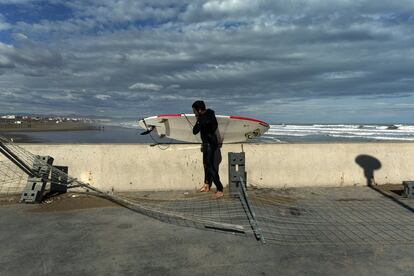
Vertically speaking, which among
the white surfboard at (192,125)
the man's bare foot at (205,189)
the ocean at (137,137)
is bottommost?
the man's bare foot at (205,189)

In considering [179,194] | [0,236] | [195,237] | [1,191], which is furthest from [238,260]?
[1,191]

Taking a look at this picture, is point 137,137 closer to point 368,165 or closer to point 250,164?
point 250,164

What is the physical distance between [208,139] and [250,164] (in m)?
1.27

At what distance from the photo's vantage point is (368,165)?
30.0 feet

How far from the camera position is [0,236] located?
5660 mm

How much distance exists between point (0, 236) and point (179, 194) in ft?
12.1

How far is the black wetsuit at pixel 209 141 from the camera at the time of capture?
26.8 ft

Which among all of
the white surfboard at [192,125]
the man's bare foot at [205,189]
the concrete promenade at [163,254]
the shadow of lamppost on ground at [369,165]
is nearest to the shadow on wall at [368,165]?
the shadow of lamppost on ground at [369,165]

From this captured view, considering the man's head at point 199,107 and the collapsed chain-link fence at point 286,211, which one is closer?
the collapsed chain-link fence at point 286,211

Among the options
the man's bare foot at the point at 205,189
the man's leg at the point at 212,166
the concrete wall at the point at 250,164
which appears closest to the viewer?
the man's leg at the point at 212,166

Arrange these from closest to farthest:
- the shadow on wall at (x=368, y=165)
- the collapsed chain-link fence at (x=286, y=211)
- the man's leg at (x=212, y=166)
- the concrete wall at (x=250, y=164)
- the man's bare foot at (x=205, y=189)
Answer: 1. the collapsed chain-link fence at (x=286, y=211)
2. the man's leg at (x=212, y=166)
3. the man's bare foot at (x=205, y=189)
4. the concrete wall at (x=250, y=164)
5. the shadow on wall at (x=368, y=165)

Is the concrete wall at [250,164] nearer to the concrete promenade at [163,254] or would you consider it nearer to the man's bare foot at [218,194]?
the man's bare foot at [218,194]

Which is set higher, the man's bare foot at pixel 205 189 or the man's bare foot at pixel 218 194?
the man's bare foot at pixel 205 189

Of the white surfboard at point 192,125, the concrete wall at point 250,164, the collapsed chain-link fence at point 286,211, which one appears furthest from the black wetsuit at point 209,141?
the white surfboard at point 192,125
